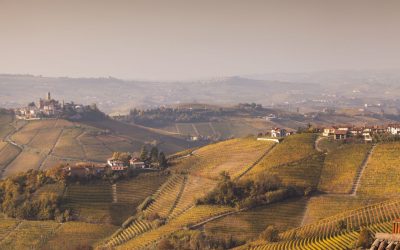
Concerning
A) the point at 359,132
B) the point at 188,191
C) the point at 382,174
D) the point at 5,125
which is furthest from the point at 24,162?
the point at 382,174

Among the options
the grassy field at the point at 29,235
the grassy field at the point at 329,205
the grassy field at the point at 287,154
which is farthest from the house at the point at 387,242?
the grassy field at the point at 287,154

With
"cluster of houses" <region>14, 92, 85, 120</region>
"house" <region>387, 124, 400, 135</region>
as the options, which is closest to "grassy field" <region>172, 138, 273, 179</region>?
"house" <region>387, 124, 400, 135</region>

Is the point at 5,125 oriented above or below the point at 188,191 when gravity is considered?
below

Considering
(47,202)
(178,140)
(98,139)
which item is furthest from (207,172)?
(178,140)

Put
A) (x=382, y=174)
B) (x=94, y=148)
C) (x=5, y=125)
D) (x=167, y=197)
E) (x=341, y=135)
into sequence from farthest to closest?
(x=5, y=125) → (x=94, y=148) → (x=341, y=135) → (x=167, y=197) → (x=382, y=174)

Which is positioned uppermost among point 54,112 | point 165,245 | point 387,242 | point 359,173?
point 387,242

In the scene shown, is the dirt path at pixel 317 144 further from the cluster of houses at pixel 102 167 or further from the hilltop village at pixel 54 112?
the hilltop village at pixel 54 112

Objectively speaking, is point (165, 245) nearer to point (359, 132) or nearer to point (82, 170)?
point (82, 170)

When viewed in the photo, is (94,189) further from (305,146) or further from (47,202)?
(305,146)
